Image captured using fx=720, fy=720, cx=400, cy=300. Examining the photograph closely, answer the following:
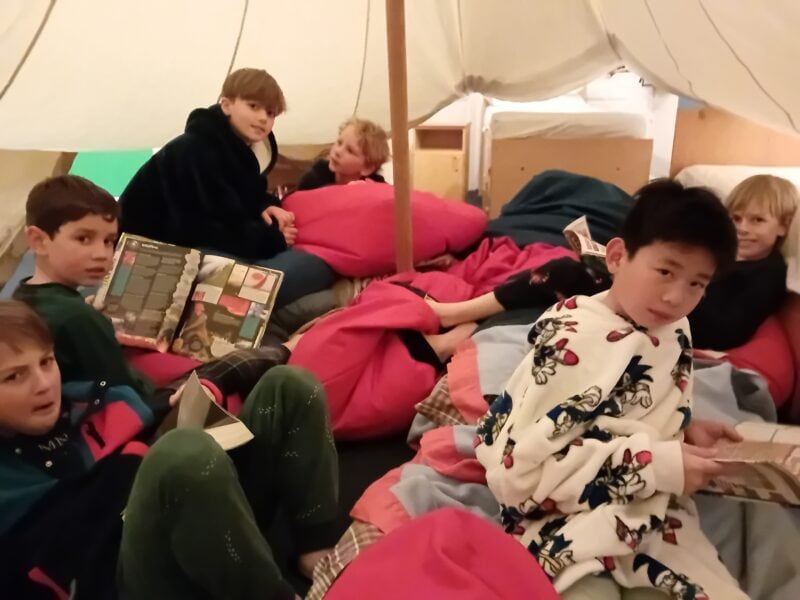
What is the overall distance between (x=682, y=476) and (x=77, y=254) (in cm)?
87

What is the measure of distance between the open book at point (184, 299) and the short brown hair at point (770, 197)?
922mm

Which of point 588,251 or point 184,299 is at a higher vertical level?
point 588,251

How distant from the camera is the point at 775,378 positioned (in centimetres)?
127

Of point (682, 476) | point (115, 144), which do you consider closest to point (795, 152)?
point (682, 476)

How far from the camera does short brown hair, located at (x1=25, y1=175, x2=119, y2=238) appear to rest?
1053 mm

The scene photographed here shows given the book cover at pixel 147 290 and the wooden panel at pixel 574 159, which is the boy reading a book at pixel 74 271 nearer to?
the book cover at pixel 147 290

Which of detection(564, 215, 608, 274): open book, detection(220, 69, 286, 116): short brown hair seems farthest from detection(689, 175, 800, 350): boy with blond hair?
detection(220, 69, 286, 116): short brown hair

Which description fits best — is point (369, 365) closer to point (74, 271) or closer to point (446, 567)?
point (74, 271)

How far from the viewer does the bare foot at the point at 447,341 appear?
134cm

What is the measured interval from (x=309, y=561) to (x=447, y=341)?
511mm

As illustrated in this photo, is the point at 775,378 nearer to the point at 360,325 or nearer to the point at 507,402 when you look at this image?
the point at 507,402

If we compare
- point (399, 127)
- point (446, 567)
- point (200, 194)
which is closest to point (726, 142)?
point (399, 127)

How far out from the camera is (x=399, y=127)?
60.2 inches

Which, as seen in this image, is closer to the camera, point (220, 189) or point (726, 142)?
point (220, 189)
